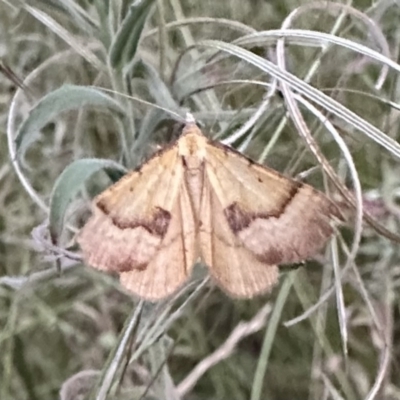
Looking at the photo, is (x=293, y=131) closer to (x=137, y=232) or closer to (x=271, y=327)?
(x=271, y=327)

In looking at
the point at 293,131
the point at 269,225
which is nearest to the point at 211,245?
the point at 269,225

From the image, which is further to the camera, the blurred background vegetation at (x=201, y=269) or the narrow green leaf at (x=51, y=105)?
the blurred background vegetation at (x=201, y=269)

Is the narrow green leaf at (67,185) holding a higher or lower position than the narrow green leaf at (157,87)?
lower

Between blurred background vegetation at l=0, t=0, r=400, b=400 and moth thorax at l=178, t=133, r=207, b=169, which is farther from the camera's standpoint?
blurred background vegetation at l=0, t=0, r=400, b=400

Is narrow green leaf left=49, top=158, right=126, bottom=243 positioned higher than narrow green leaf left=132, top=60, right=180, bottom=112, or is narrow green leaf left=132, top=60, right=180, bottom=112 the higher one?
narrow green leaf left=132, top=60, right=180, bottom=112

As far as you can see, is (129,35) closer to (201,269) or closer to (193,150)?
(193,150)
